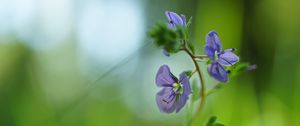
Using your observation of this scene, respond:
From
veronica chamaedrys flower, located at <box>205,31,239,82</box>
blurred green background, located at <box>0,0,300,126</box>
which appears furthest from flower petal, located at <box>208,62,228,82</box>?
blurred green background, located at <box>0,0,300,126</box>

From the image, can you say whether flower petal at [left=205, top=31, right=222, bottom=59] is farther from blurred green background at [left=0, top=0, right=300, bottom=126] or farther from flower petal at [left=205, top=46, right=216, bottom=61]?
blurred green background at [left=0, top=0, right=300, bottom=126]

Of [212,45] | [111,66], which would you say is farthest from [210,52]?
[111,66]

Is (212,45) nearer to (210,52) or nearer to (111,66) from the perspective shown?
(210,52)

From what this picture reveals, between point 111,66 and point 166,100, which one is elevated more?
point 166,100

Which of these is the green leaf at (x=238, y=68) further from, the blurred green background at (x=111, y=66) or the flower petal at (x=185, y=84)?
the blurred green background at (x=111, y=66)

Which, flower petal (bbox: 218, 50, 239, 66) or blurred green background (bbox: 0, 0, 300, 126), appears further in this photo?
blurred green background (bbox: 0, 0, 300, 126)

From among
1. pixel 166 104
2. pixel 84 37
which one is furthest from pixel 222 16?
pixel 166 104
